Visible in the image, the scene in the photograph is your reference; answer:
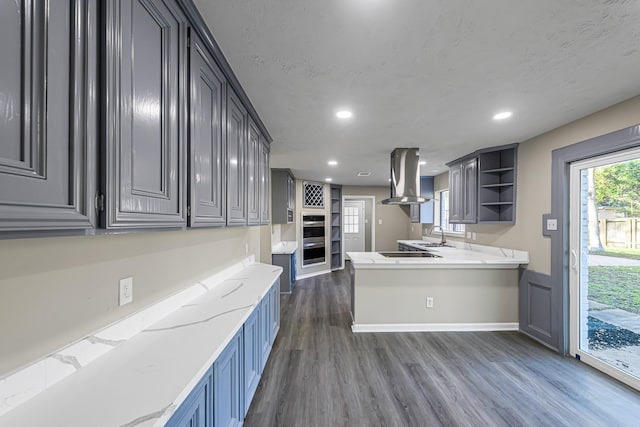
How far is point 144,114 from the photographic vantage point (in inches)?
37.9

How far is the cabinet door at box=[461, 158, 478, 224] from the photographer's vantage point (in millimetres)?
3840

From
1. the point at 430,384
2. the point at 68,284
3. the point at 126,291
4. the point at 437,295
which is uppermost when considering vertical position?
the point at 68,284

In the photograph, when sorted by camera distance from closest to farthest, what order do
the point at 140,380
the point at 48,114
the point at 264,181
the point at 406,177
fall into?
the point at 48,114, the point at 140,380, the point at 264,181, the point at 406,177

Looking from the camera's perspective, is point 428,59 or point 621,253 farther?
point 621,253

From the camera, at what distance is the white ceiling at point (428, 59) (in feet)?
4.23

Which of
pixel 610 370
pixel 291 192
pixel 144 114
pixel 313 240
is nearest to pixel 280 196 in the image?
pixel 291 192

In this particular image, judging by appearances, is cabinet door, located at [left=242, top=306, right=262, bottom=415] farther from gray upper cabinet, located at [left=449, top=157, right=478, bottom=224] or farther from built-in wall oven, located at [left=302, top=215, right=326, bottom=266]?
built-in wall oven, located at [left=302, top=215, right=326, bottom=266]

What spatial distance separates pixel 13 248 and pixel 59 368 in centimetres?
44

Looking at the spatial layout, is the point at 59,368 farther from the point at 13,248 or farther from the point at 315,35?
the point at 315,35

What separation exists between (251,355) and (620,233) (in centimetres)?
328

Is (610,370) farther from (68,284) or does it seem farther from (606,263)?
(68,284)

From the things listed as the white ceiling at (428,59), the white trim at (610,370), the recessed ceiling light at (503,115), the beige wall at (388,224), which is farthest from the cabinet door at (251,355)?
the beige wall at (388,224)

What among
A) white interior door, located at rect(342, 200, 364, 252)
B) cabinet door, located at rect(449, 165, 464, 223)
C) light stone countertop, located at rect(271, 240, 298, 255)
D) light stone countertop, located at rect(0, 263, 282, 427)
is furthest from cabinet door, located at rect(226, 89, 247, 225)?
white interior door, located at rect(342, 200, 364, 252)

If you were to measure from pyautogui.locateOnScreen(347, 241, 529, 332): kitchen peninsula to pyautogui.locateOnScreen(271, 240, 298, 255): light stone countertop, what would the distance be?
1.88 m
